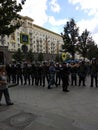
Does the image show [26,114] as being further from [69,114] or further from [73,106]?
[73,106]

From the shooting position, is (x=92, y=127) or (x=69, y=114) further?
(x=69, y=114)

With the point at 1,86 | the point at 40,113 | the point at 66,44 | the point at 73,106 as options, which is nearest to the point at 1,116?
the point at 40,113

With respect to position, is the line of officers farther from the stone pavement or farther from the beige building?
the beige building

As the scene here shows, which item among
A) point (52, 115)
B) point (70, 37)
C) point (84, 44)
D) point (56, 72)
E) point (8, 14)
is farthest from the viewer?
point (84, 44)

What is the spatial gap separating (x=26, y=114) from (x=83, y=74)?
27.6 ft

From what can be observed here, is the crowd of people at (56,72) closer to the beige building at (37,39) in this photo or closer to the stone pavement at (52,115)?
the stone pavement at (52,115)

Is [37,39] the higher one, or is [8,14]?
[37,39]

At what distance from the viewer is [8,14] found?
13992 mm

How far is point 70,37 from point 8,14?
3261cm

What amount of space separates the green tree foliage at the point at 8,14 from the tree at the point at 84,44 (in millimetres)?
33198

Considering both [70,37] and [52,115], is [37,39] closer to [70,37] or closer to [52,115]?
[70,37]

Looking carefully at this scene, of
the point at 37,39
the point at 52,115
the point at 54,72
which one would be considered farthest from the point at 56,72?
the point at 37,39

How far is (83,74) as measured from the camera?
15656mm

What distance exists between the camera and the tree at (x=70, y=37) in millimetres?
44750
